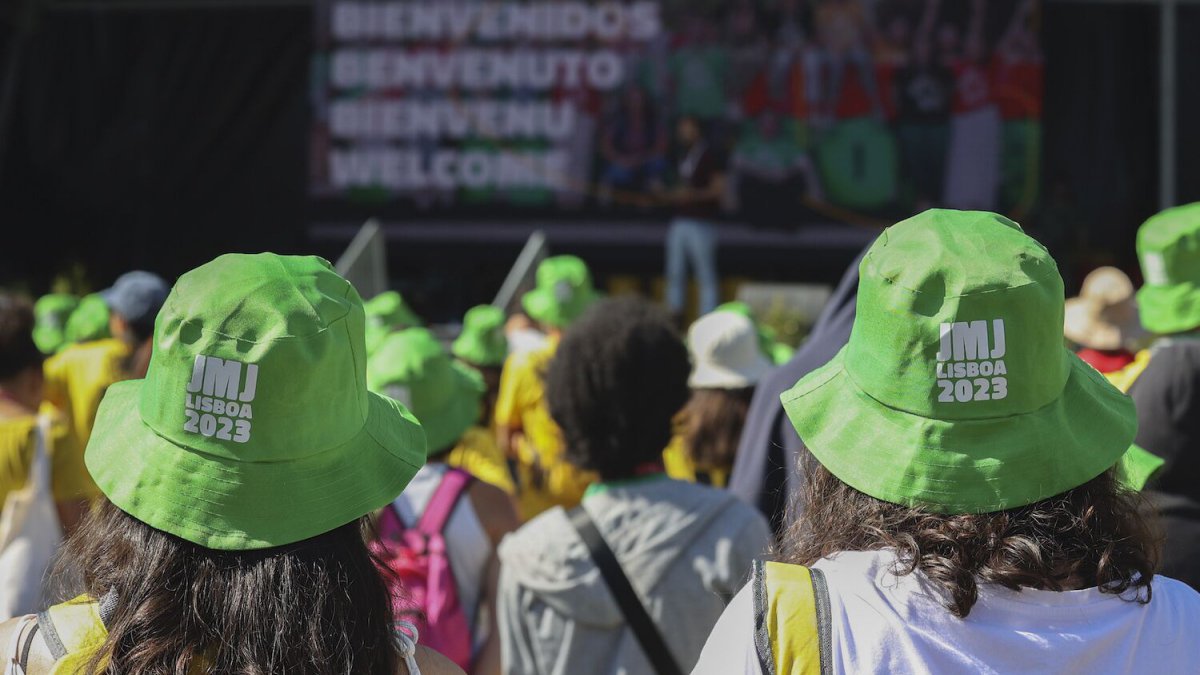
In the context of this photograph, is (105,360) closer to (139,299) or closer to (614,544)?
(139,299)

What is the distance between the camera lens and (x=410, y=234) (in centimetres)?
1212

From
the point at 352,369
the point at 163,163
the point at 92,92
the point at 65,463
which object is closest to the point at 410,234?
the point at 163,163

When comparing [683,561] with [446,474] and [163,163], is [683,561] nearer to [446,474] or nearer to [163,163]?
[446,474]

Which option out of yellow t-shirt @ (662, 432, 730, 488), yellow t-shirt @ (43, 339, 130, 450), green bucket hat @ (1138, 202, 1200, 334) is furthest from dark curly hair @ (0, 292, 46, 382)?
green bucket hat @ (1138, 202, 1200, 334)

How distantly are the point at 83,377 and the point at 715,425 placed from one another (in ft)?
8.51

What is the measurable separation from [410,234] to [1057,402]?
10.9m

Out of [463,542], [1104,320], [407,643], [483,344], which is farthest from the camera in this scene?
[483,344]

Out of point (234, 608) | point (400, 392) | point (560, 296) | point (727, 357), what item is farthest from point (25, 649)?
point (560, 296)

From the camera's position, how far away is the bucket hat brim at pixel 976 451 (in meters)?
1.48

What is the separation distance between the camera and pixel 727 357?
13.7 ft

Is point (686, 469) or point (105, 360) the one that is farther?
point (105, 360)

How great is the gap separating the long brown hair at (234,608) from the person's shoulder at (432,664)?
2.3 inches

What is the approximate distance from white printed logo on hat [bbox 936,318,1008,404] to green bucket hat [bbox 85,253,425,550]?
699 mm

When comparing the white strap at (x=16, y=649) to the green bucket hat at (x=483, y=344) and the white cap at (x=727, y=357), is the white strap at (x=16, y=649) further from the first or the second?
the green bucket hat at (x=483, y=344)
